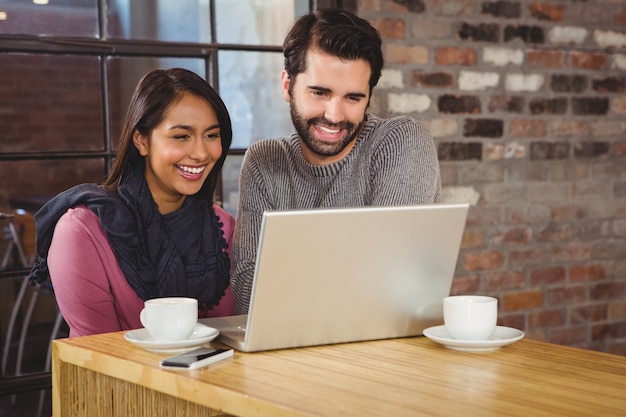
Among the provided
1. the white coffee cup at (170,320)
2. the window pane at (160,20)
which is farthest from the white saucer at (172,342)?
the window pane at (160,20)

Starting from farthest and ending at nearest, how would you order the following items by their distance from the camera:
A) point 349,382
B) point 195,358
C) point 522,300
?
point 522,300 < point 195,358 < point 349,382

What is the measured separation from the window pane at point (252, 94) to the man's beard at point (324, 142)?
75 cm

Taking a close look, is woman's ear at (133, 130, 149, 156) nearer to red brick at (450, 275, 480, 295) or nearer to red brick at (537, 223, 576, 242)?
red brick at (450, 275, 480, 295)

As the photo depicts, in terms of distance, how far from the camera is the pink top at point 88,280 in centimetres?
211

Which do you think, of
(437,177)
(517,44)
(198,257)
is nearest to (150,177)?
(198,257)

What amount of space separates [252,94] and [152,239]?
92cm

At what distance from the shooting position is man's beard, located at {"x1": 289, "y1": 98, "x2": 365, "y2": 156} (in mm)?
2248

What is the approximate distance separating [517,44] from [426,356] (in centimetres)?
210

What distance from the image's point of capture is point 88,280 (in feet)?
6.95

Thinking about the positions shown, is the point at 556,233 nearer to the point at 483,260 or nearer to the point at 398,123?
the point at 483,260

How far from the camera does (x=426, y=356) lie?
1.57 metres

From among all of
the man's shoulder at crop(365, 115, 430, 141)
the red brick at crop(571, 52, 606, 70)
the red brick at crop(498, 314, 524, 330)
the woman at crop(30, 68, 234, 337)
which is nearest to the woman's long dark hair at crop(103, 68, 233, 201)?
the woman at crop(30, 68, 234, 337)

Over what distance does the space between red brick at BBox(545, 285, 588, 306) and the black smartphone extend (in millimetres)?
2262

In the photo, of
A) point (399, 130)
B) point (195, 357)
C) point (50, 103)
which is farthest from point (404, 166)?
point (50, 103)
